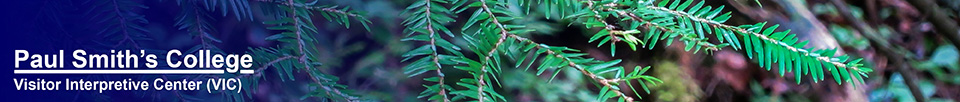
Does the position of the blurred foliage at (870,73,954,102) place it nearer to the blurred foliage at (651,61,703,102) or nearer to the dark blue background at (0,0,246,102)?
the blurred foliage at (651,61,703,102)

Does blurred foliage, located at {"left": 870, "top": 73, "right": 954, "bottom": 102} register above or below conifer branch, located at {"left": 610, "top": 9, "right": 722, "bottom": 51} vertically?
below

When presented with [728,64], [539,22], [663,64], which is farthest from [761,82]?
[539,22]

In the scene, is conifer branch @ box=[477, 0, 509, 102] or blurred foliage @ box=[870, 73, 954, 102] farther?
blurred foliage @ box=[870, 73, 954, 102]

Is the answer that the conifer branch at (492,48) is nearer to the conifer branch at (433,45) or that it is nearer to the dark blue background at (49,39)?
the conifer branch at (433,45)

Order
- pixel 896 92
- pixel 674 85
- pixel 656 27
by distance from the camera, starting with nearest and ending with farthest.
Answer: pixel 656 27 → pixel 674 85 → pixel 896 92

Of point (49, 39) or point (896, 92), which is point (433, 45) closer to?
point (49, 39)

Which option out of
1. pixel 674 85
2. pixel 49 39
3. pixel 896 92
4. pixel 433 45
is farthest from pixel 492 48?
pixel 896 92

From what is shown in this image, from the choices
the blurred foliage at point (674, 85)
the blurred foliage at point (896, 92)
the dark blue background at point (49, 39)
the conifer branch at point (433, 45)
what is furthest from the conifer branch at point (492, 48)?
the blurred foliage at point (896, 92)

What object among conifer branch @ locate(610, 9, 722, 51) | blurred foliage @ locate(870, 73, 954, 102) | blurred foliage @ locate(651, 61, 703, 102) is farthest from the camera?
blurred foliage @ locate(870, 73, 954, 102)

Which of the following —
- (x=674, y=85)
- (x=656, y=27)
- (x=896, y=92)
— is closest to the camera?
(x=656, y=27)

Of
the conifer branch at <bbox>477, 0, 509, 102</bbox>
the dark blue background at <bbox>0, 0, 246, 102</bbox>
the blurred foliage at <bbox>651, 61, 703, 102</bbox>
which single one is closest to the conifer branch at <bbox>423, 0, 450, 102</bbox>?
the conifer branch at <bbox>477, 0, 509, 102</bbox>

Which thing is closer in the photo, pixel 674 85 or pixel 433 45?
pixel 433 45

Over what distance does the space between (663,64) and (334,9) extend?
1.32 feet

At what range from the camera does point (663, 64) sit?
26.7 inches
